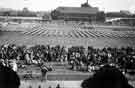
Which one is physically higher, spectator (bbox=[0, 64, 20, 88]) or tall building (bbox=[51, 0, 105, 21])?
tall building (bbox=[51, 0, 105, 21])

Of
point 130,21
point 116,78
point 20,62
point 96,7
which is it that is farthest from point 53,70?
point 116,78

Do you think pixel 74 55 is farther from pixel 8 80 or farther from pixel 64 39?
pixel 8 80

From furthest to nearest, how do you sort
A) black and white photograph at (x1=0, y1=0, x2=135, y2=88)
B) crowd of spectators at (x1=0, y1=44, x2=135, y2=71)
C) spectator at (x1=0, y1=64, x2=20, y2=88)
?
1. crowd of spectators at (x1=0, y1=44, x2=135, y2=71)
2. black and white photograph at (x1=0, y1=0, x2=135, y2=88)
3. spectator at (x1=0, y1=64, x2=20, y2=88)

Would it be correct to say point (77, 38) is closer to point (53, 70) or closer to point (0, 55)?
point (53, 70)

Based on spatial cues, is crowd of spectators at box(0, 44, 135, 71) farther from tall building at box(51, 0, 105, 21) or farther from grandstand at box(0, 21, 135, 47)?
tall building at box(51, 0, 105, 21)

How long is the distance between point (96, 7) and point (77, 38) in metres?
0.85

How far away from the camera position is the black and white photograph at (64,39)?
14.0 ft

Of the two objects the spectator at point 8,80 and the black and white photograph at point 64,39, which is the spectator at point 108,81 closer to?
the spectator at point 8,80

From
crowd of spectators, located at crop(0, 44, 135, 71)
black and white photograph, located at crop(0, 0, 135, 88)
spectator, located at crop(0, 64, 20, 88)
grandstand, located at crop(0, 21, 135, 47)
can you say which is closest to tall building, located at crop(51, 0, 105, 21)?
black and white photograph, located at crop(0, 0, 135, 88)

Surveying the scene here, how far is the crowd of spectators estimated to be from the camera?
441cm

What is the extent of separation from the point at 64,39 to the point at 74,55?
74 centimetres

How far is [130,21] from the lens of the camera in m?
4.57

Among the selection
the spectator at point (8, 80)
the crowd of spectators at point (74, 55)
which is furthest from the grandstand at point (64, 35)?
the spectator at point (8, 80)

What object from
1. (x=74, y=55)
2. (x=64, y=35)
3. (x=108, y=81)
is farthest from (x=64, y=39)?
(x=108, y=81)
